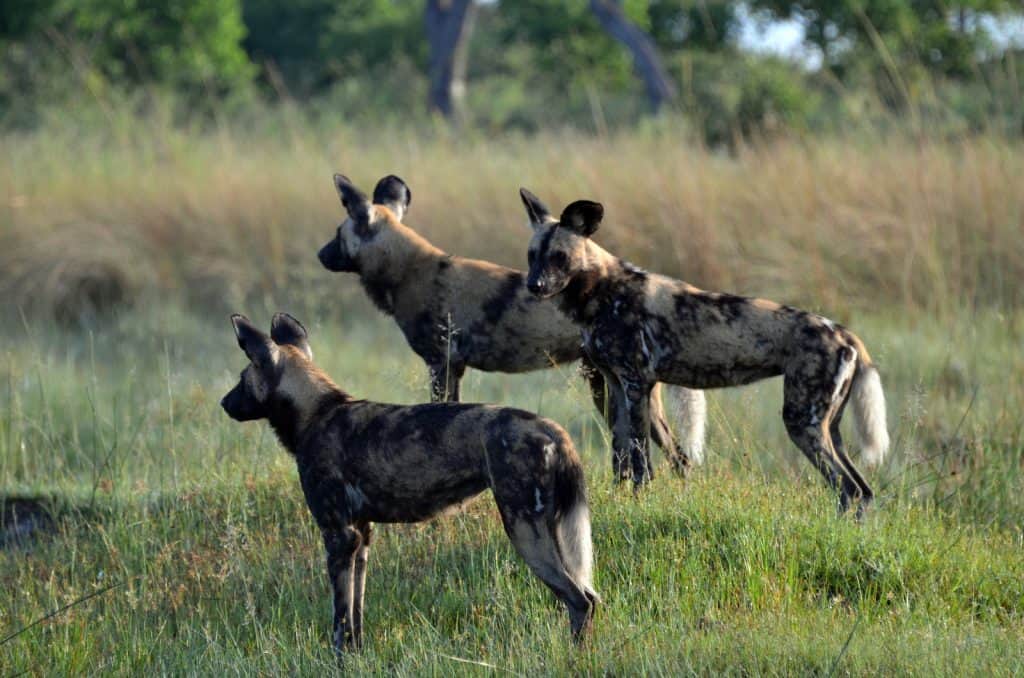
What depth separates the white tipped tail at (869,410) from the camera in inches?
195

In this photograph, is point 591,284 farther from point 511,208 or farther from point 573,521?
point 511,208

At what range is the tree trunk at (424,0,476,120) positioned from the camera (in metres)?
23.2

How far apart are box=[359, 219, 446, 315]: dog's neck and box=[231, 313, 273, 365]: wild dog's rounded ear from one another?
1.56 meters

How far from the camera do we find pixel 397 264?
5.93 m

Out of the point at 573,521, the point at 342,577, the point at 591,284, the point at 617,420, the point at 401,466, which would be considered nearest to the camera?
the point at 573,521

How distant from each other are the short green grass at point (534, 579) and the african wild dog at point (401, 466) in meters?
0.26

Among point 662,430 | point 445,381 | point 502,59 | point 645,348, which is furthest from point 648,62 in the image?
point 645,348

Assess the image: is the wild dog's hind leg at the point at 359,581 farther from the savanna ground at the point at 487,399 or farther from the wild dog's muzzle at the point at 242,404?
the wild dog's muzzle at the point at 242,404

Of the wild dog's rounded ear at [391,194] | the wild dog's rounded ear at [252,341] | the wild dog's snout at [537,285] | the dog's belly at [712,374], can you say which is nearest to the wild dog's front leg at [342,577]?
the wild dog's rounded ear at [252,341]

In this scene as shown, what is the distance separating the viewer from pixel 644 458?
16.6ft

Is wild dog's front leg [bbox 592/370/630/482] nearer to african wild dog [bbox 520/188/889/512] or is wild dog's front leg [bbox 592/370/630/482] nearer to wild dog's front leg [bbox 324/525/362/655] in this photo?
african wild dog [bbox 520/188/889/512]

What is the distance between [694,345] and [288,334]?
1.44 meters

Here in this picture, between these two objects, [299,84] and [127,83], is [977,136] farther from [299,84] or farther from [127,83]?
[299,84]

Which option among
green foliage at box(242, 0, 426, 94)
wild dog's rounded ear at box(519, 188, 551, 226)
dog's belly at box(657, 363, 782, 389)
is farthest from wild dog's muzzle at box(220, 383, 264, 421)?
green foliage at box(242, 0, 426, 94)
